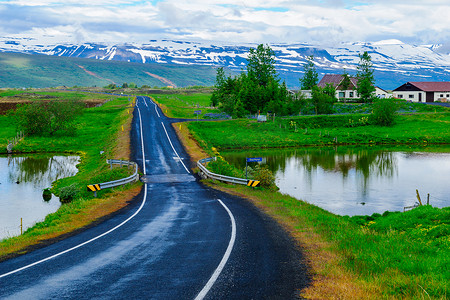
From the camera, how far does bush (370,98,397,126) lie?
91.0m

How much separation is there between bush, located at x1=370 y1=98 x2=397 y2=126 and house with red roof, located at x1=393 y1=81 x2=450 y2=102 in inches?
1734

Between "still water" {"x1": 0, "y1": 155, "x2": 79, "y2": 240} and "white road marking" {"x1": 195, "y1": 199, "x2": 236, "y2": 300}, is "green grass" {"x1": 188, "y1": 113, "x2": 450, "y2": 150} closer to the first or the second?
"still water" {"x1": 0, "y1": 155, "x2": 79, "y2": 240}

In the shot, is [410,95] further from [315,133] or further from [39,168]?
[39,168]

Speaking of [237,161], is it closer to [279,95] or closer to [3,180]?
[3,180]

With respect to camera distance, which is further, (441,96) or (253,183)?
(441,96)

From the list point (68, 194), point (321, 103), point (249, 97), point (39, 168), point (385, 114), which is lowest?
point (39, 168)

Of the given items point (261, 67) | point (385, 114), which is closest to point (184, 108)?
point (261, 67)

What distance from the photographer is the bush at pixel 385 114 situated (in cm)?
9100

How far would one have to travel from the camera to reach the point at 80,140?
239ft

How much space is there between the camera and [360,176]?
47.3m

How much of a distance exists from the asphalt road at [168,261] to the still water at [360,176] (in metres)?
14.6

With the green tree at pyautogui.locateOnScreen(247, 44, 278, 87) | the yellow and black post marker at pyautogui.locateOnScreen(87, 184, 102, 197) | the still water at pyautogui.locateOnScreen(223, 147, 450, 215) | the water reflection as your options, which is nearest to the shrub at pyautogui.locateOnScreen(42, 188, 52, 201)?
the water reflection

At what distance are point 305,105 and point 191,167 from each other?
69188 millimetres

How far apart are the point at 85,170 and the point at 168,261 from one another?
121 feet
